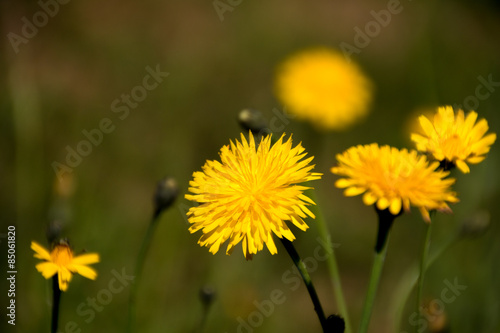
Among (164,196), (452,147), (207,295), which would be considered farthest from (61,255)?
(452,147)

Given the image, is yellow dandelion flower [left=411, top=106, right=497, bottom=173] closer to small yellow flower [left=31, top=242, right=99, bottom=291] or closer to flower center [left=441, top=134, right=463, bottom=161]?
flower center [left=441, top=134, right=463, bottom=161]

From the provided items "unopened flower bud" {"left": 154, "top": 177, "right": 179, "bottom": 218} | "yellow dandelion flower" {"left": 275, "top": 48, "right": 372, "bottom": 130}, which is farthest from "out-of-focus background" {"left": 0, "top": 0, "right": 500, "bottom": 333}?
"unopened flower bud" {"left": 154, "top": 177, "right": 179, "bottom": 218}

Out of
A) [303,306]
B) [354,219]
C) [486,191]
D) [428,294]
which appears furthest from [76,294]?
[486,191]

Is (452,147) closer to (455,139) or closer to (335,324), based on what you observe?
(455,139)

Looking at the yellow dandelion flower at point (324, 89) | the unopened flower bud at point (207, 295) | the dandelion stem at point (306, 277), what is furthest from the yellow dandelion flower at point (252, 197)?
the yellow dandelion flower at point (324, 89)

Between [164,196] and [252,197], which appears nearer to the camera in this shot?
[252,197]

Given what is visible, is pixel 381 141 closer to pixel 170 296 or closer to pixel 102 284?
pixel 170 296
